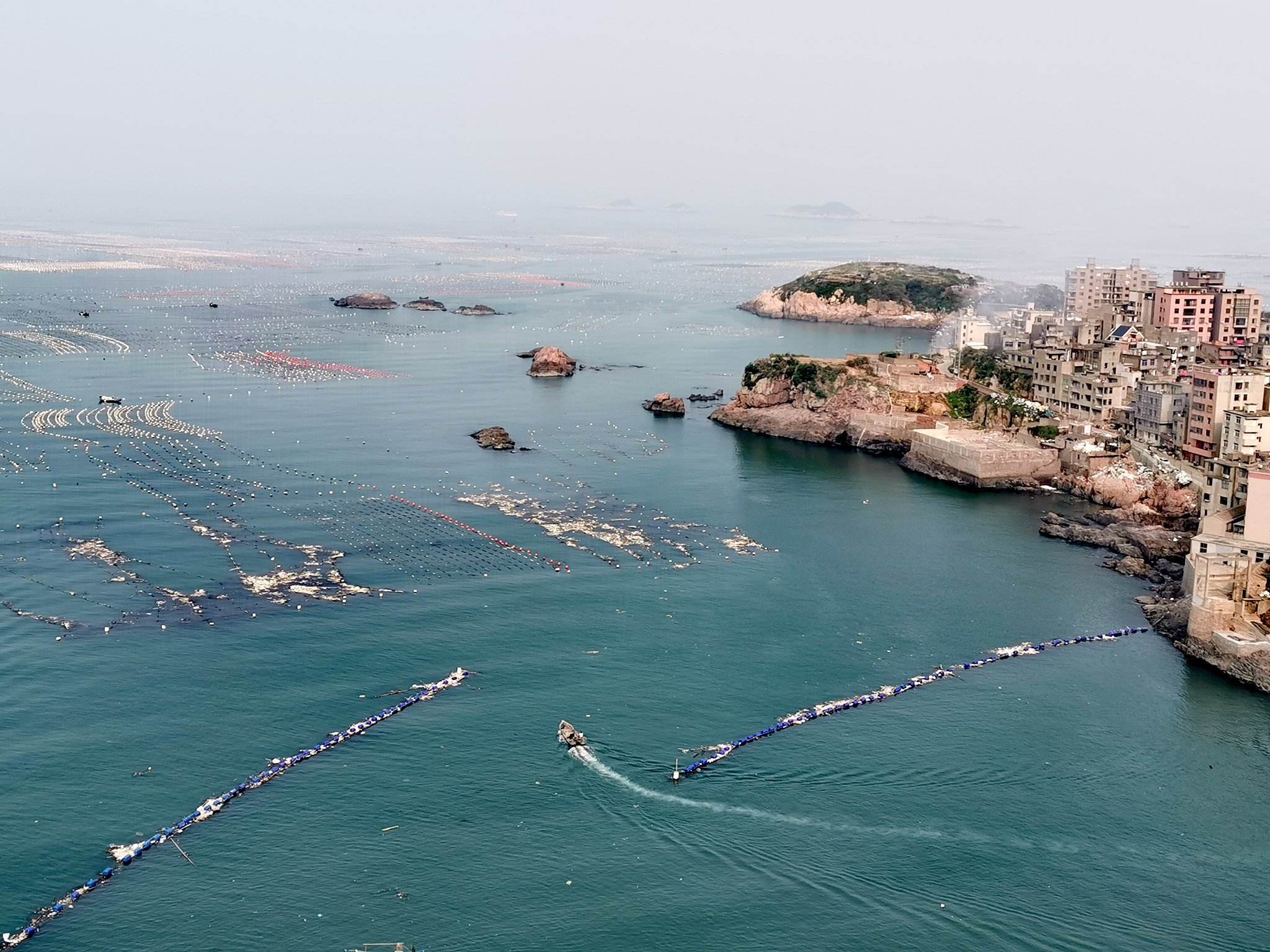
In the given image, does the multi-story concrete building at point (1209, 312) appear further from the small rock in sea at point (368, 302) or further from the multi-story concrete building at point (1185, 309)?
the small rock in sea at point (368, 302)

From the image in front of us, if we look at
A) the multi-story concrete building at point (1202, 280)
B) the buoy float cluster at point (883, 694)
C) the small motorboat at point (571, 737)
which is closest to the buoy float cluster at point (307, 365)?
the multi-story concrete building at point (1202, 280)

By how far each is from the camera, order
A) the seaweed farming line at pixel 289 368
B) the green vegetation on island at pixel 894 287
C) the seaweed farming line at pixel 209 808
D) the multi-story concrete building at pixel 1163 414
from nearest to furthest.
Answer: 1. the seaweed farming line at pixel 209 808
2. the multi-story concrete building at pixel 1163 414
3. the seaweed farming line at pixel 289 368
4. the green vegetation on island at pixel 894 287

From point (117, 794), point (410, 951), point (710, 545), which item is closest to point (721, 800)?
point (410, 951)

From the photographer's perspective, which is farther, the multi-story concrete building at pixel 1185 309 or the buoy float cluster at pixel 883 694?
the multi-story concrete building at pixel 1185 309

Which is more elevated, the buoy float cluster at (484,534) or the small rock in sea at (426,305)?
the small rock in sea at (426,305)

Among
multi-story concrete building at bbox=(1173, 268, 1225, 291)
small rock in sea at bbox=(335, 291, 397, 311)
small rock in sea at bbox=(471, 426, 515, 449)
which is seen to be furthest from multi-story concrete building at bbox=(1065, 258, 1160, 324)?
small rock in sea at bbox=(335, 291, 397, 311)

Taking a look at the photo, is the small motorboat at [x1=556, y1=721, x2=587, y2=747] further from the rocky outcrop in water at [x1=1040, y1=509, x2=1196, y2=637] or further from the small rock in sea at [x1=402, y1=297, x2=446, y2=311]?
the small rock in sea at [x1=402, y1=297, x2=446, y2=311]
